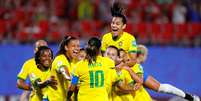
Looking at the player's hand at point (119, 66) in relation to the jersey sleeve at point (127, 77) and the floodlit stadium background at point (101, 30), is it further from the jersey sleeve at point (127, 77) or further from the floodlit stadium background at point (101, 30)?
the floodlit stadium background at point (101, 30)

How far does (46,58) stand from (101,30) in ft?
23.7

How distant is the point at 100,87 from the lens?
437 inches

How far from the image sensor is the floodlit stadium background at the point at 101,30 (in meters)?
18.4

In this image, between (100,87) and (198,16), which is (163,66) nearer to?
(198,16)

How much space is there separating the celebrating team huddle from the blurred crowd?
584 cm

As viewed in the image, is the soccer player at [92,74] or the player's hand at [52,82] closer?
the soccer player at [92,74]

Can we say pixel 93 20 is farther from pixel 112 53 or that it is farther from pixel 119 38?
pixel 112 53

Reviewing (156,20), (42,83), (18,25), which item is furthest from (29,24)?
(42,83)

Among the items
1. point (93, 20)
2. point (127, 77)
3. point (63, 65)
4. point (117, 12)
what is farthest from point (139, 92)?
point (93, 20)

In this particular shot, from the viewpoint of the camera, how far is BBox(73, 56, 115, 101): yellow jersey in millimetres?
11023

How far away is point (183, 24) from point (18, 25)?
12.9 ft

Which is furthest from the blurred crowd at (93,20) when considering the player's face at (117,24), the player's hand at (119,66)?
the player's hand at (119,66)

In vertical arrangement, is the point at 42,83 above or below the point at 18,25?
below

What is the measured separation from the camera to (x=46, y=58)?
474 inches
